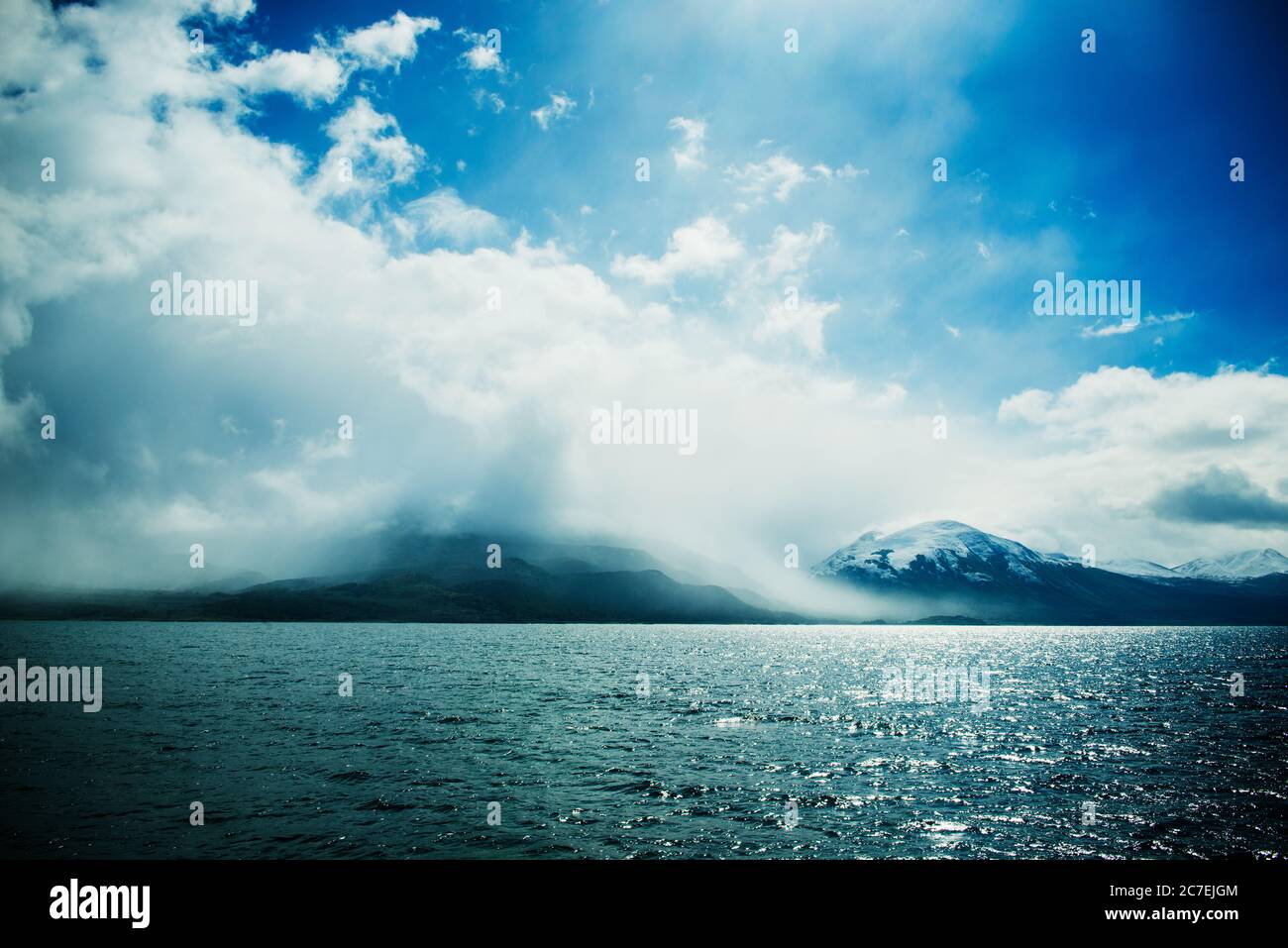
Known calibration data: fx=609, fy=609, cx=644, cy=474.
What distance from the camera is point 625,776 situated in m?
37.9

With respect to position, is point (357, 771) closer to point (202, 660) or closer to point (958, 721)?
point (958, 721)

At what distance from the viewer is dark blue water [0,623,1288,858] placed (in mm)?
27969

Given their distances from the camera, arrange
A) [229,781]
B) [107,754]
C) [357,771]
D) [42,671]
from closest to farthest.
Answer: [229,781] < [357,771] < [107,754] < [42,671]

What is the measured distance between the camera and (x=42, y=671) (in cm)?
9931

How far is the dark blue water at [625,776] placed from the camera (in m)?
28.0
